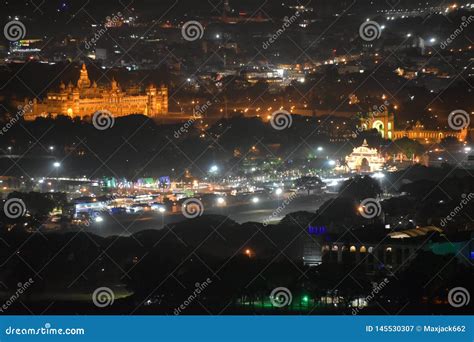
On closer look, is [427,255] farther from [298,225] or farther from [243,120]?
[243,120]

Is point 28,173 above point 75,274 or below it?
above

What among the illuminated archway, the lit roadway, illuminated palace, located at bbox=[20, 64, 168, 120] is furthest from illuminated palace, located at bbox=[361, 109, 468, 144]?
the lit roadway

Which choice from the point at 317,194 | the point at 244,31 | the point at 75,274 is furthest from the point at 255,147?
the point at 244,31

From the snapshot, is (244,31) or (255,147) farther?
(244,31)

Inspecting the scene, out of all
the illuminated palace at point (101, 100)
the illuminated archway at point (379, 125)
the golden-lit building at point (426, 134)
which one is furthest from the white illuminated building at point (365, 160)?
the illuminated palace at point (101, 100)

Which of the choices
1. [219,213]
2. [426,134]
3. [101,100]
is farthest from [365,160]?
[101,100]

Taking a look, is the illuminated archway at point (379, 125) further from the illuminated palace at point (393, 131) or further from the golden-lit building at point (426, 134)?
the golden-lit building at point (426, 134)

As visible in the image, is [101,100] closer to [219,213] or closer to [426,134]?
[426,134]
